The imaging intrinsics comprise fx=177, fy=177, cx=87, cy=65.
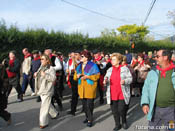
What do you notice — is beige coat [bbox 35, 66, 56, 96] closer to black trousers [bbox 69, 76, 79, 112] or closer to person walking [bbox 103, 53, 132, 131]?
black trousers [bbox 69, 76, 79, 112]

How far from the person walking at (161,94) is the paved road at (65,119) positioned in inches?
61.4

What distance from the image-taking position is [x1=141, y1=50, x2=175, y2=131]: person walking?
2854 millimetres

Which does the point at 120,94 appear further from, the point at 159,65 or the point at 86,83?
the point at 159,65

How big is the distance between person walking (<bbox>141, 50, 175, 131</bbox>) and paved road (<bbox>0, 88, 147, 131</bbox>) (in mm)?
1559

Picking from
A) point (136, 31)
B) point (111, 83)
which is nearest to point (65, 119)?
point (111, 83)

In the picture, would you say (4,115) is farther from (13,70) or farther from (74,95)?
(13,70)

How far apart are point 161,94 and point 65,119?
10.2ft

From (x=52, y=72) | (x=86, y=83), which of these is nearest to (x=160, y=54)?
(x=86, y=83)

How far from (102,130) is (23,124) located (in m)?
2.12

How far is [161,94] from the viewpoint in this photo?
288cm

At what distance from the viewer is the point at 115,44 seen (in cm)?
2403

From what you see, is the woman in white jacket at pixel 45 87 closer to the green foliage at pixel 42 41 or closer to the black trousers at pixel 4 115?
the black trousers at pixel 4 115

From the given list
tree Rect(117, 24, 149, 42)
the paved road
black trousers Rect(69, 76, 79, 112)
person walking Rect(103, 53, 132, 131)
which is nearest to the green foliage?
the paved road

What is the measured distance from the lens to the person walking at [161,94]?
2.85 meters
